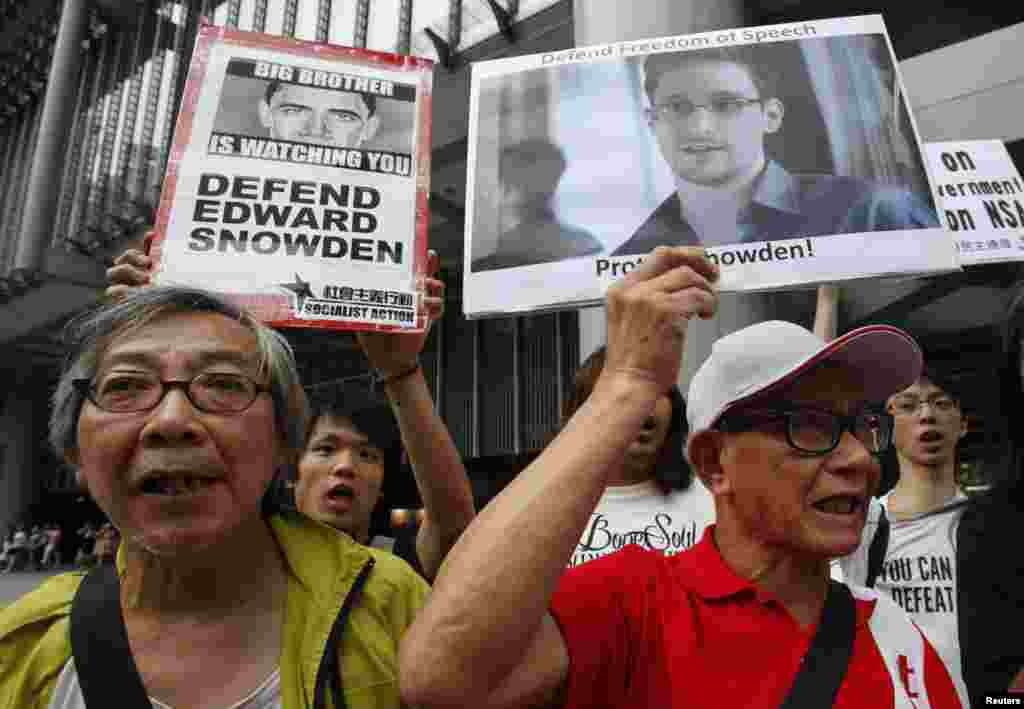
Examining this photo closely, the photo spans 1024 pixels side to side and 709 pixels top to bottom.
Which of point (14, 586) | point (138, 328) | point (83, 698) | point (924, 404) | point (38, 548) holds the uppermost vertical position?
point (924, 404)

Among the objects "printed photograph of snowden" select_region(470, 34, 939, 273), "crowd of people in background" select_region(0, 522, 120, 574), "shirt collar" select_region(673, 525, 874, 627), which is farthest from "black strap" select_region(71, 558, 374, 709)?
"crowd of people in background" select_region(0, 522, 120, 574)

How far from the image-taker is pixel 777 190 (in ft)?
5.79

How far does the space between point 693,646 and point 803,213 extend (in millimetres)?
1037

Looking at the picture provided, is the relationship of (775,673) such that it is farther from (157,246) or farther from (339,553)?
(157,246)

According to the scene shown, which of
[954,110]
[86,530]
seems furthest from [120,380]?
[86,530]

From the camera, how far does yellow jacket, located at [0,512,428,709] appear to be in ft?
3.75

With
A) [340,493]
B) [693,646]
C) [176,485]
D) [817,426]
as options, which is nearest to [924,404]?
[817,426]

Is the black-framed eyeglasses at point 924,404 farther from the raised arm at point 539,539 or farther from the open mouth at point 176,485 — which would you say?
the open mouth at point 176,485

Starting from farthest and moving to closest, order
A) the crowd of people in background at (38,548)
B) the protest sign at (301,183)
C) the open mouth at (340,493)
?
1. the crowd of people in background at (38,548)
2. the open mouth at (340,493)
3. the protest sign at (301,183)

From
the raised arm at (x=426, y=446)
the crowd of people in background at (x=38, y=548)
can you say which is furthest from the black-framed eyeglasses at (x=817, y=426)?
the crowd of people in background at (x=38, y=548)

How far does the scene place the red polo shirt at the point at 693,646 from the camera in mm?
1117

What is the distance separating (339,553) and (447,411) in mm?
10790

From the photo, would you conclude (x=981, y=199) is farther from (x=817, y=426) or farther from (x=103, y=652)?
(x=103, y=652)

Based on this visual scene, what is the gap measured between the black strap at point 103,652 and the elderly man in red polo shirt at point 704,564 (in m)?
0.47
